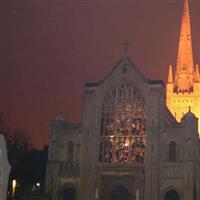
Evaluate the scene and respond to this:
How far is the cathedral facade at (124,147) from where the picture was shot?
5075cm

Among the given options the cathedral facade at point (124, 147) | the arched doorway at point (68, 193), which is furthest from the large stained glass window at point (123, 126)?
the arched doorway at point (68, 193)

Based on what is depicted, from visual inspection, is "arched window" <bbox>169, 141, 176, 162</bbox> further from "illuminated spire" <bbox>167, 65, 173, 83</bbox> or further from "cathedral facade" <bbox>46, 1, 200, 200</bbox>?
"illuminated spire" <bbox>167, 65, 173, 83</bbox>

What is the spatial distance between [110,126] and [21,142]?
19163mm

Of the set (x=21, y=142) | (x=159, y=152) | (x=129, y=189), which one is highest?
(x=21, y=142)

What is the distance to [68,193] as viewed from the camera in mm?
53969

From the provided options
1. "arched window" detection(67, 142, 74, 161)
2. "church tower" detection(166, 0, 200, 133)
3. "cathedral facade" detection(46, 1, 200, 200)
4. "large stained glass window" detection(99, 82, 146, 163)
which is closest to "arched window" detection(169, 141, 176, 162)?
"cathedral facade" detection(46, 1, 200, 200)

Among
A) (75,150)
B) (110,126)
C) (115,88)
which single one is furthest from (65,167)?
(115,88)

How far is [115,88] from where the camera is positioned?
55594 mm

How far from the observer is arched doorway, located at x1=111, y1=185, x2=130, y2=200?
5250 cm

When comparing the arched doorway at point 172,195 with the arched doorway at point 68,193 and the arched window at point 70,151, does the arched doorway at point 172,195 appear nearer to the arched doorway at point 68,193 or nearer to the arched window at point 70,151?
the arched doorway at point 68,193

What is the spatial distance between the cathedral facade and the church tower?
31.9m

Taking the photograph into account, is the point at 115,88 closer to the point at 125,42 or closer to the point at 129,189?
the point at 125,42

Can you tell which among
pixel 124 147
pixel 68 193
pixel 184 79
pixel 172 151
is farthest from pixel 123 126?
pixel 184 79

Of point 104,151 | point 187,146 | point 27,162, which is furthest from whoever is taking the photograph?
point 27,162
